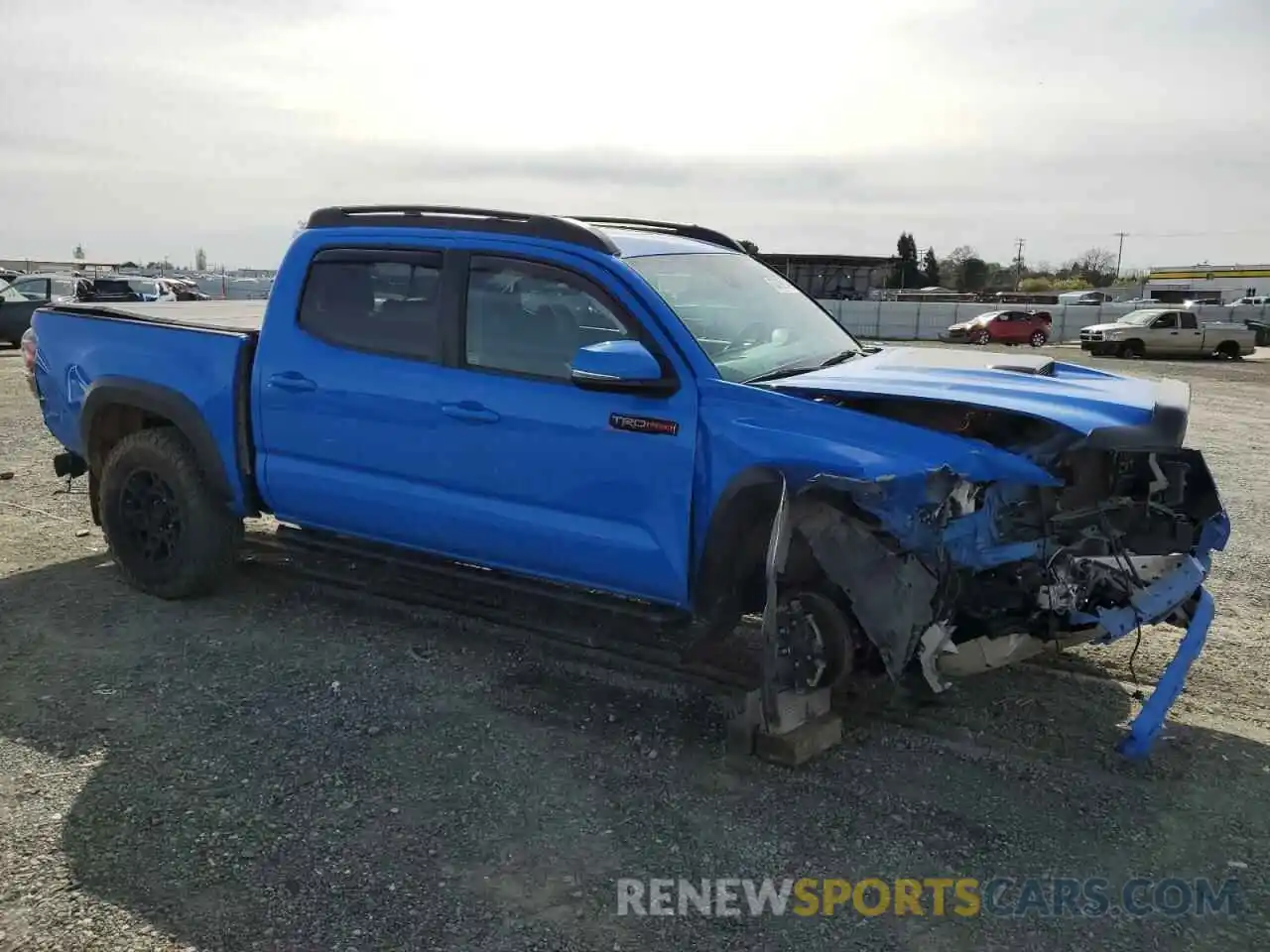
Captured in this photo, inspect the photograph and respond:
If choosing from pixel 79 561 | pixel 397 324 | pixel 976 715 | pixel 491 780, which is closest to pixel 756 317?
pixel 397 324

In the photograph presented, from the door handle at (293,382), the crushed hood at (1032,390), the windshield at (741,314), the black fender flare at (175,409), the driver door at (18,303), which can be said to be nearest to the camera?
the crushed hood at (1032,390)

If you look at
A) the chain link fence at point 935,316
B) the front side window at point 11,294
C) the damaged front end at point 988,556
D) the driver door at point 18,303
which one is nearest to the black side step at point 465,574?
the damaged front end at point 988,556

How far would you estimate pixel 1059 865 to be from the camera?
3332 millimetres

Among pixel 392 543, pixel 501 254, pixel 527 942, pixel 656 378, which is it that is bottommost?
pixel 527 942

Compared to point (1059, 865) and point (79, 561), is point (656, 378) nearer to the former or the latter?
point (1059, 865)

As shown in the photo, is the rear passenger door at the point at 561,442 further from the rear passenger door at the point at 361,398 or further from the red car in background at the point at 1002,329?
the red car in background at the point at 1002,329

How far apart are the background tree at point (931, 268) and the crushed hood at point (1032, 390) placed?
9073cm

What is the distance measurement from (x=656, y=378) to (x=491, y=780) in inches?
62.1

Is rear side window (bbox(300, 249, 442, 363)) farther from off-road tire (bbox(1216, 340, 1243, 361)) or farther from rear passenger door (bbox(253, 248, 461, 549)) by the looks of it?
off-road tire (bbox(1216, 340, 1243, 361))

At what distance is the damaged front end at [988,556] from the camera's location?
12.3ft

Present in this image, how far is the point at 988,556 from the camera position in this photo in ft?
12.5

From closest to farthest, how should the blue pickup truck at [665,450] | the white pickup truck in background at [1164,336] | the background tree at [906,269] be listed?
the blue pickup truck at [665,450], the white pickup truck in background at [1164,336], the background tree at [906,269]

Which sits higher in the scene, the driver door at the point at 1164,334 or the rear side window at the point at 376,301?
the rear side window at the point at 376,301

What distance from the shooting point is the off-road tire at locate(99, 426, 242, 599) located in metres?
5.48
